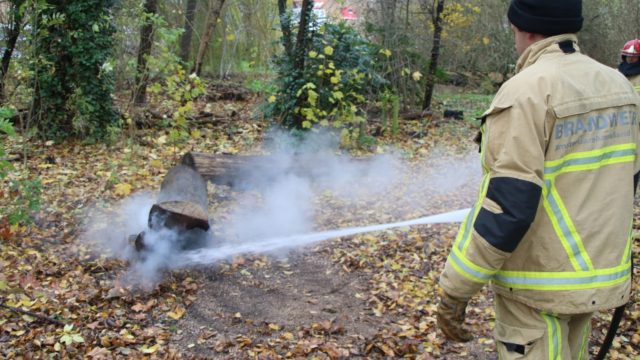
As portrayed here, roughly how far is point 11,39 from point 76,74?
1.38 metres

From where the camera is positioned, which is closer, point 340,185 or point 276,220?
point 276,220

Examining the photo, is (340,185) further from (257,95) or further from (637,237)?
(257,95)

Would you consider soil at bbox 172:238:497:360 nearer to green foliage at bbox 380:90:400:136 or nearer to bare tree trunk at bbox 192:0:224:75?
green foliage at bbox 380:90:400:136

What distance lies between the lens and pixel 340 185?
795cm

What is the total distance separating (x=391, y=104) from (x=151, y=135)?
205 inches

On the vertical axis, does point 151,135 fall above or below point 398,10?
below

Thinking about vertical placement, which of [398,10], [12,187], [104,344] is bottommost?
[104,344]

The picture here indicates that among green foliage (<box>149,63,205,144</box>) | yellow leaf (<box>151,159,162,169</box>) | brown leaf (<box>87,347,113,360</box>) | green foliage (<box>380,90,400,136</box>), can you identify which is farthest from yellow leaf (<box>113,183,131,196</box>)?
green foliage (<box>380,90,400,136</box>)

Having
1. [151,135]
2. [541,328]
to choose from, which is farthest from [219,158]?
[541,328]

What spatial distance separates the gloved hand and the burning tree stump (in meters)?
3.27

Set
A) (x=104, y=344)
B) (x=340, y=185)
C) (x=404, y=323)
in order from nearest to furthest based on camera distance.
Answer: (x=104, y=344)
(x=404, y=323)
(x=340, y=185)

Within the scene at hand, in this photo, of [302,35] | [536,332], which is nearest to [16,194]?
[302,35]

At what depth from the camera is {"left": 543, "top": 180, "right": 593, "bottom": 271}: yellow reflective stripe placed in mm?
2066

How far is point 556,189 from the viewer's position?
2.07 meters
